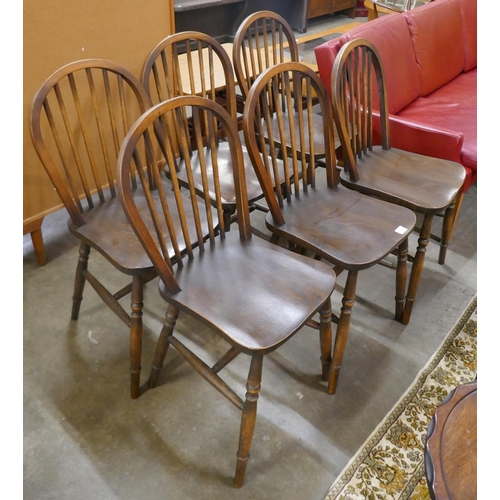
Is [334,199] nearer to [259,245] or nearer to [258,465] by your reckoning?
[259,245]

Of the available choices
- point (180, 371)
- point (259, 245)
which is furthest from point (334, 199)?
point (180, 371)

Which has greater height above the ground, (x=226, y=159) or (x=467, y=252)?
A: (x=226, y=159)

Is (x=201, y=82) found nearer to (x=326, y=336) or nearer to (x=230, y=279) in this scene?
(x=230, y=279)

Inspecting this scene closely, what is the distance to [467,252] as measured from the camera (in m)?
2.25

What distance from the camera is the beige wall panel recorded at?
163 centimetres

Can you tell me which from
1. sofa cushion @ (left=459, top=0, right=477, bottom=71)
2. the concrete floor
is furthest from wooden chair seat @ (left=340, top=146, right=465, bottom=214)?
sofa cushion @ (left=459, top=0, right=477, bottom=71)

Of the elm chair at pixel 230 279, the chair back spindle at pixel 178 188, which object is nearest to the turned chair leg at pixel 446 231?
the elm chair at pixel 230 279

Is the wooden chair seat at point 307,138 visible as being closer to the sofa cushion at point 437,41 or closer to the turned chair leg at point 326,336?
the turned chair leg at point 326,336

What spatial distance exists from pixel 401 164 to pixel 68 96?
1.31m

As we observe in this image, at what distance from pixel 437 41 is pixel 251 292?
2301 millimetres

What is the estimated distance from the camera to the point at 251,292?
128 cm

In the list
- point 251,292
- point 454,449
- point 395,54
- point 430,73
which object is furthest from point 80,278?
point 430,73

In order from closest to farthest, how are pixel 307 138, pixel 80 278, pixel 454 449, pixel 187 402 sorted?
1. pixel 454 449
2. pixel 187 402
3. pixel 80 278
4. pixel 307 138

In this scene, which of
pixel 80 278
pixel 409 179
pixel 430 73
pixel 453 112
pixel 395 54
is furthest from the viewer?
pixel 430 73
